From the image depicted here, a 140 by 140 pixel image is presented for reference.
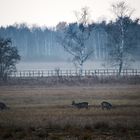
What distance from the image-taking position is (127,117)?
24.4m

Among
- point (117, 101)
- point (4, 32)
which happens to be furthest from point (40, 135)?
point (4, 32)

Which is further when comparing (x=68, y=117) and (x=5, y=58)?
(x=5, y=58)

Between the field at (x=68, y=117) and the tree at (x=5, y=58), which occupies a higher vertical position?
the tree at (x=5, y=58)

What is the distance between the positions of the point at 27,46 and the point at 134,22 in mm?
85582

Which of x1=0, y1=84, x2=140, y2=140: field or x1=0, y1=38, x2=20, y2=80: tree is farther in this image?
x1=0, y1=38, x2=20, y2=80: tree

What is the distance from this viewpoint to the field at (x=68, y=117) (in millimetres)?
19125

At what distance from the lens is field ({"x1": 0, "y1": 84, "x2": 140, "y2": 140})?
19125 millimetres

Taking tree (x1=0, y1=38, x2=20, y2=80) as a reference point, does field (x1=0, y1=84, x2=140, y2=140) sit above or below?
below

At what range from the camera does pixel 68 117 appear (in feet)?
81.7

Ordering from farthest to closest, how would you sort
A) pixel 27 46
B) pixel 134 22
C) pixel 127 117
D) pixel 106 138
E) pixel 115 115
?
pixel 27 46, pixel 134 22, pixel 115 115, pixel 127 117, pixel 106 138

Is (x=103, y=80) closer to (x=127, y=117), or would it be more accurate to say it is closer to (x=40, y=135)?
(x=127, y=117)

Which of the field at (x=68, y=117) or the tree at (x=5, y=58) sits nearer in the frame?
the field at (x=68, y=117)

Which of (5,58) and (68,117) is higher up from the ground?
(5,58)

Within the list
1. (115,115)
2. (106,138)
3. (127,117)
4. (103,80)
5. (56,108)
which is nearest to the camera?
(106,138)
